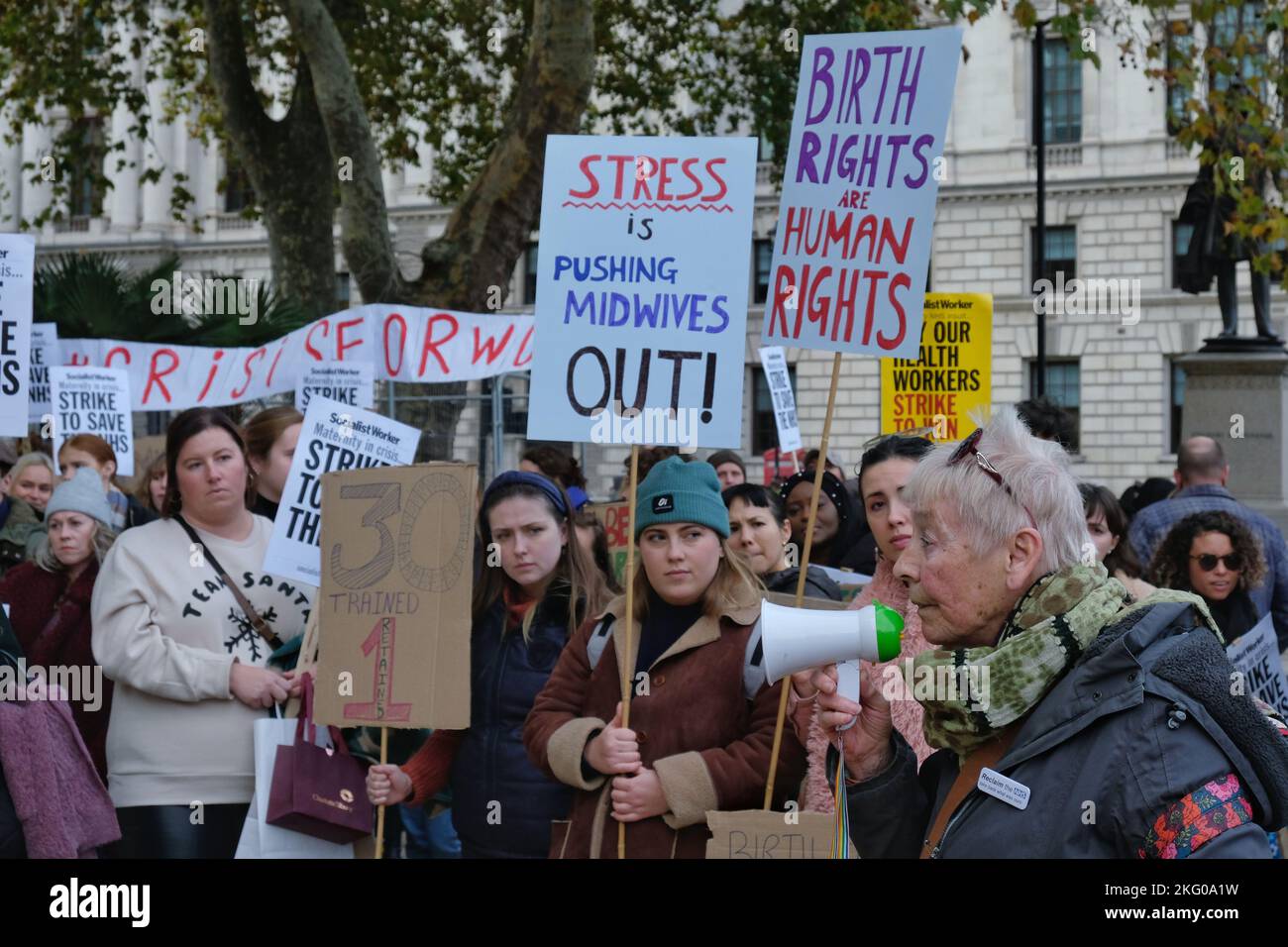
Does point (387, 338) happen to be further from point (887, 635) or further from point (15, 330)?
point (887, 635)

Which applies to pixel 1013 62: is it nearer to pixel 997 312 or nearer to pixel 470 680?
pixel 997 312

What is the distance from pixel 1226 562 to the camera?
6188 millimetres

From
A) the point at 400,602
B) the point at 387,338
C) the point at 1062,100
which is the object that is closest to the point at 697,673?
the point at 400,602

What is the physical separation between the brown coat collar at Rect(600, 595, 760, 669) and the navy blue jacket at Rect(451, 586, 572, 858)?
0.68m

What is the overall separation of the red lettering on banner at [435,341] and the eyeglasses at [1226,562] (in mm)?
7348

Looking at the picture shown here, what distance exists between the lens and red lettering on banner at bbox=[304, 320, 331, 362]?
11.7m

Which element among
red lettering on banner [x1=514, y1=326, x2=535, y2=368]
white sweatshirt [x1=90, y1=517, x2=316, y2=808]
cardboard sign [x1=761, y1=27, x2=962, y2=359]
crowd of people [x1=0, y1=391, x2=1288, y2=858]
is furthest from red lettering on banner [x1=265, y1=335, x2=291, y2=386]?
cardboard sign [x1=761, y1=27, x2=962, y2=359]

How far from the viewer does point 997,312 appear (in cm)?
3834

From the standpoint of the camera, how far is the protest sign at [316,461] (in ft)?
16.7

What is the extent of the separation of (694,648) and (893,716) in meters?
0.56

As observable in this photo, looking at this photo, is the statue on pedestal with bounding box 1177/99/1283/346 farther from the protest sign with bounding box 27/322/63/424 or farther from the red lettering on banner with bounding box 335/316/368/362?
the protest sign with bounding box 27/322/63/424

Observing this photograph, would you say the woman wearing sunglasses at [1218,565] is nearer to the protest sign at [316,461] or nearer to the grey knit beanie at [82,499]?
the protest sign at [316,461]

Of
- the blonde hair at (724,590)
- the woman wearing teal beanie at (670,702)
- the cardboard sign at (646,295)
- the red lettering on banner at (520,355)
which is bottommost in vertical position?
the woman wearing teal beanie at (670,702)

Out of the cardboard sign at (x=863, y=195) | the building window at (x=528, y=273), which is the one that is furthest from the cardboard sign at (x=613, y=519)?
the building window at (x=528, y=273)
